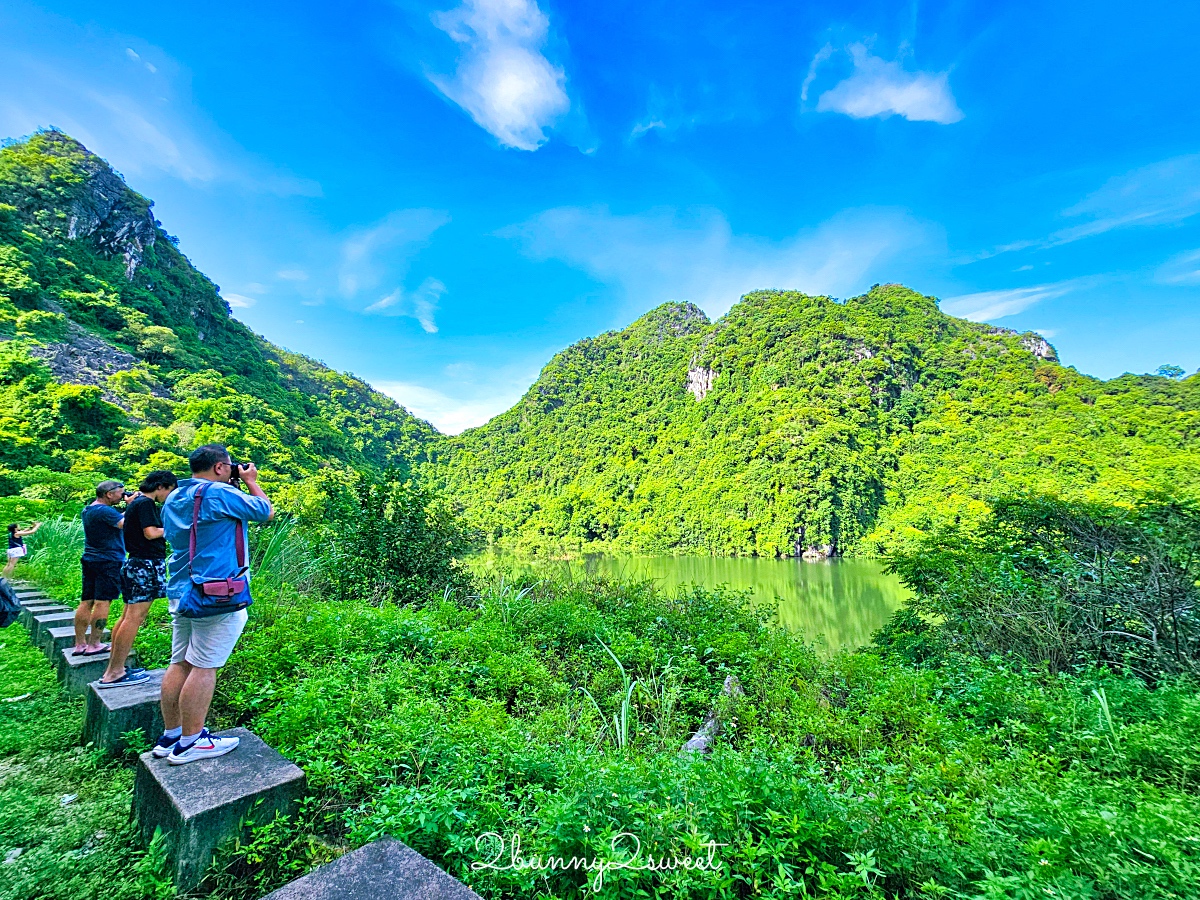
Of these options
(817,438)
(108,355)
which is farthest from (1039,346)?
(108,355)

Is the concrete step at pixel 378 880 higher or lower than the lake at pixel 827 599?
higher

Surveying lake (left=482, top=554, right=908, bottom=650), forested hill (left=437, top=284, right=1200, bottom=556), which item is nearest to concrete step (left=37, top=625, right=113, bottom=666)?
lake (left=482, top=554, right=908, bottom=650)

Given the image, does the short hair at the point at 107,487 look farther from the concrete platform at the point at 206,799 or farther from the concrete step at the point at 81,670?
the concrete platform at the point at 206,799

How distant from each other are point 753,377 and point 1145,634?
7415 cm

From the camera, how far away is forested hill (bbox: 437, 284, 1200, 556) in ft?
139

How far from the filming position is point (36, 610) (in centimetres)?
439

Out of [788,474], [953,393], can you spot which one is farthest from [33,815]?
[953,393]

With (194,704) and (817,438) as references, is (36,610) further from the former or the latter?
(817,438)

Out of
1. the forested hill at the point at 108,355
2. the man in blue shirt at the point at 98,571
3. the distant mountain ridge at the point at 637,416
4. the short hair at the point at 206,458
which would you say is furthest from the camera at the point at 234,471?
the forested hill at the point at 108,355

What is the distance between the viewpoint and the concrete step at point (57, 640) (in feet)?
11.3

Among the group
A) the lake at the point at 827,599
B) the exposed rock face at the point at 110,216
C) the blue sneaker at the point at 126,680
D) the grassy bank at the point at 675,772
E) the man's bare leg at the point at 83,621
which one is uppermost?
the exposed rock face at the point at 110,216

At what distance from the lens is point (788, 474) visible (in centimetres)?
5119

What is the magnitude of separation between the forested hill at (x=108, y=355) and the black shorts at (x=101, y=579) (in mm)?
11791

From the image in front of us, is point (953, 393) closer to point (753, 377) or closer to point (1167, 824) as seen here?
point (753, 377)
